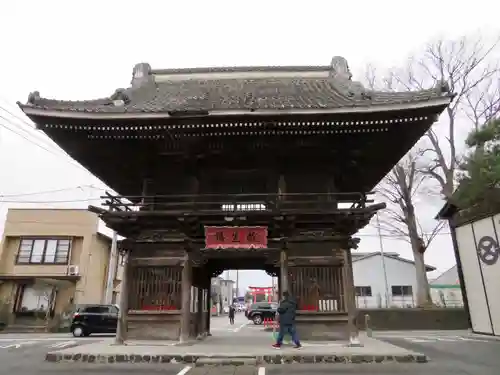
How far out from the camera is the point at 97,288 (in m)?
31.4

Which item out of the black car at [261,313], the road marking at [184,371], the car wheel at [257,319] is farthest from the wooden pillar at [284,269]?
the car wheel at [257,319]

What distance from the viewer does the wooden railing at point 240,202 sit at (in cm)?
1141

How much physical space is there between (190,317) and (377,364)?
5785mm

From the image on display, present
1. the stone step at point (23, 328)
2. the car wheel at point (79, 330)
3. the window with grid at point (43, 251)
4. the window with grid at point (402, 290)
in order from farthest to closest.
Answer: the window with grid at point (402, 290), the window with grid at point (43, 251), the stone step at point (23, 328), the car wheel at point (79, 330)

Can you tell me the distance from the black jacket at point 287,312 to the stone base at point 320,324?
0.67m

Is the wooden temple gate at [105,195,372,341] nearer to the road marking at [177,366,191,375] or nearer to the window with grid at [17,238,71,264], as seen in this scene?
the road marking at [177,366,191,375]

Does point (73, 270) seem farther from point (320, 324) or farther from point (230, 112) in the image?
point (230, 112)

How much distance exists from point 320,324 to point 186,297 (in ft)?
13.4

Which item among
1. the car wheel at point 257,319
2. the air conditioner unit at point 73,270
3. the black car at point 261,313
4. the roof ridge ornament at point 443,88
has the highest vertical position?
the roof ridge ornament at point 443,88

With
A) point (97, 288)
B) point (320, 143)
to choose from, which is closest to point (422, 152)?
point (320, 143)

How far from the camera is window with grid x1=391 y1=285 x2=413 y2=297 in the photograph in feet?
127

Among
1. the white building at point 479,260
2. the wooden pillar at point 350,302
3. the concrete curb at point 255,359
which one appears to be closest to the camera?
the concrete curb at point 255,359

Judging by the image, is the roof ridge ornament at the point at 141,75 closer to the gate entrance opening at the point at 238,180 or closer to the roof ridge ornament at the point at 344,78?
the gate entrance opening at the point at 238,180

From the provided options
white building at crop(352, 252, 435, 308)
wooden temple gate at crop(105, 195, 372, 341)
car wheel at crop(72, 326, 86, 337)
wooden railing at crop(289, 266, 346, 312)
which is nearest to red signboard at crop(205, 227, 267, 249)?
wooden temple gate at crop(105, 195, 372, 341)
